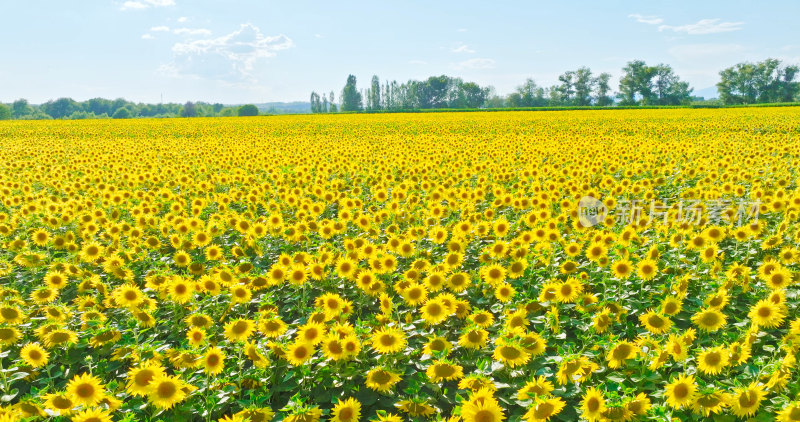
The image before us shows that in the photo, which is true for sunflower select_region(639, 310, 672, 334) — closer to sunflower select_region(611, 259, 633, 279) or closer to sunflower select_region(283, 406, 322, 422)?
sunflower select_region(611, 259, 633, 279)

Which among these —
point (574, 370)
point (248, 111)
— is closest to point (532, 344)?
point (574, 370)

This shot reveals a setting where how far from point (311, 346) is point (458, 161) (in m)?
9.39

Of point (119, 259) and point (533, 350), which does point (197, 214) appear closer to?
point (119, 259)

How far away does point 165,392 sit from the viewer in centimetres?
304

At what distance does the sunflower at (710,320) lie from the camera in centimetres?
373

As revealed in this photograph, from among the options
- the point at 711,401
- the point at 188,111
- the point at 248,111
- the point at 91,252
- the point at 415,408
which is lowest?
the point at 415,408

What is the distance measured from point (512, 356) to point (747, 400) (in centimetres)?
142

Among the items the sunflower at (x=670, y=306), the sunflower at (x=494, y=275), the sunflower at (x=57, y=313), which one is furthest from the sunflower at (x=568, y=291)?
the sunflower at (x=57, y=313)

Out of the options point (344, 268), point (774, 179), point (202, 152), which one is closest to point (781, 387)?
point (344, 268)

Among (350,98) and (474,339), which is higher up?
(350,98)

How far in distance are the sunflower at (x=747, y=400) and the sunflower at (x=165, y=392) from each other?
11.6 feet

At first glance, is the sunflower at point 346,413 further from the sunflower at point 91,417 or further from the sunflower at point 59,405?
the sunflower at point 59,405

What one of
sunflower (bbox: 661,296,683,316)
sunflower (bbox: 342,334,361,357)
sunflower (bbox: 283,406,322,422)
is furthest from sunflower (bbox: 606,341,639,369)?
sunflower (bbox: 283,406,322,422)

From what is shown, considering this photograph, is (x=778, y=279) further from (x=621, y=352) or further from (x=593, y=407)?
(x=593, y=407)
